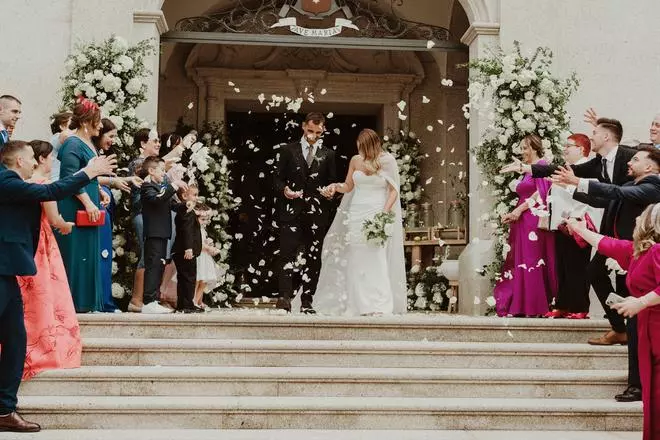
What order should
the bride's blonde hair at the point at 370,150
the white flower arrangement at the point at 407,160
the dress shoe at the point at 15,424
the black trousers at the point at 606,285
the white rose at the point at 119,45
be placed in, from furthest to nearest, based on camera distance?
1. the white flower arrangement at the point at 407,160
2. the white rose at the point at 119,45
3. the bride's blonde hair at the point at 370,150
4. the black trousers at the point at 606,285
5. the dress shoe at the point at 15,424

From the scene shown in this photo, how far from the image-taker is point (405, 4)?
1484 cm

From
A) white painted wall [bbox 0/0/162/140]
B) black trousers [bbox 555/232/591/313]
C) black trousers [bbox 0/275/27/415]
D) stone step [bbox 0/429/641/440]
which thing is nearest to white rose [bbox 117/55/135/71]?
white painted wall [bbox 0/0/162/140]

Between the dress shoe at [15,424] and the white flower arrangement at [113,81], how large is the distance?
4533 mm

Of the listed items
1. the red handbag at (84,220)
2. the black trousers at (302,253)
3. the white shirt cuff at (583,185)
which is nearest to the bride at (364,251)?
the black trousers at (302,253)

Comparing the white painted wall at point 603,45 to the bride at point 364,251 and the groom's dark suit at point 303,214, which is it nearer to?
the bride at point 364,251

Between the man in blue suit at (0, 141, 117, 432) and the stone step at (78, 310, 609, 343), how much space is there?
4.99 feet

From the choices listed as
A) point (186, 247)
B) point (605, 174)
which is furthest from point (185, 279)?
point (605, 174)

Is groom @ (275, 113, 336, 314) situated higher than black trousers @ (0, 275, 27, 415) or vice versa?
groom @ (275, 113, 336, 314)

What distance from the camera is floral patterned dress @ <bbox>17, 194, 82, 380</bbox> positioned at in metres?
6.46

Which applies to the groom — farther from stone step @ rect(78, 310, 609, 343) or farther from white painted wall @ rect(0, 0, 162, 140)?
white painted wall @ rect(0, 0, 162, 140)

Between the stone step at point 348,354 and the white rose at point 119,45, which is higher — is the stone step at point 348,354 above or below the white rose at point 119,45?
below

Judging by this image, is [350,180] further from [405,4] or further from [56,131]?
[405,4]

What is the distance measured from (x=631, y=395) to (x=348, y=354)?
6.83 ft

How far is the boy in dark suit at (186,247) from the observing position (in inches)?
339
